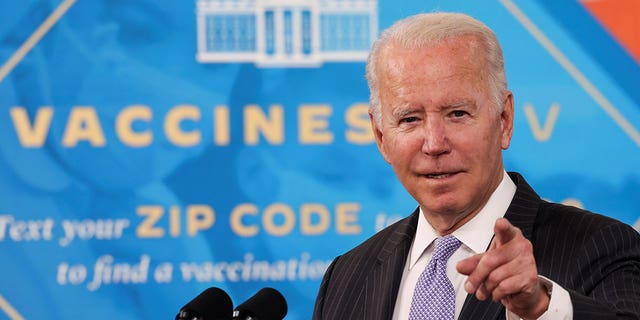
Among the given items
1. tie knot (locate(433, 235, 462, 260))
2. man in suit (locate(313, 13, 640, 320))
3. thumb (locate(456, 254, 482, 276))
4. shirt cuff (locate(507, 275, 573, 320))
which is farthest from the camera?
tie knot (locate(433, 235, 462, 260))

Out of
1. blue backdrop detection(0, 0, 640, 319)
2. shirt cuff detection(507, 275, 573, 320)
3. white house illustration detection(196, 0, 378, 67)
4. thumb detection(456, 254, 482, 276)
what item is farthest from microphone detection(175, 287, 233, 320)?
white house illustration detection(196, 0, 378, 67)

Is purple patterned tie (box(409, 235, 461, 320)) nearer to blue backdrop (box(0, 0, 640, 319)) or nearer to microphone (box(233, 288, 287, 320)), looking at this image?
microphone (box(233, 288, 287, 320))

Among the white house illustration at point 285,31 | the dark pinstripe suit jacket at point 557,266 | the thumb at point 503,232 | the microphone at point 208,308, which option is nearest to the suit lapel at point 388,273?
the dark pinstripe suit jacket at point 557,266

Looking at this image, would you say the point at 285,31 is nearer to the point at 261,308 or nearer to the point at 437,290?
the point at 437,290

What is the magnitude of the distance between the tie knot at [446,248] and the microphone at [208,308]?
0.63 metres

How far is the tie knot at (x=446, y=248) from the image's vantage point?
7.82ft

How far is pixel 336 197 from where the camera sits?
13.2 feet

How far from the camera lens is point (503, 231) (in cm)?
172

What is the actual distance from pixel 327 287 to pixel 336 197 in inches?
52.1

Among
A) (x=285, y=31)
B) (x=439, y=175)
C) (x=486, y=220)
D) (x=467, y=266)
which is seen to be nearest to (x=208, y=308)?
(x=467, y=266)

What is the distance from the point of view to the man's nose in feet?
7.33

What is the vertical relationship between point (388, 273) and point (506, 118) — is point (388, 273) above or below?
below

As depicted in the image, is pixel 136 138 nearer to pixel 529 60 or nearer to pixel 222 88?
pixel 222 88

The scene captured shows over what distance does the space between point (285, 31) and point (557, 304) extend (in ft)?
7.84
